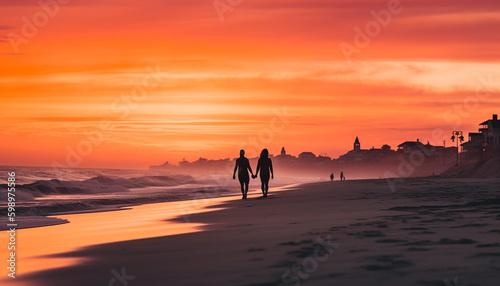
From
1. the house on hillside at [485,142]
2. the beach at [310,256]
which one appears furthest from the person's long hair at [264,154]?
the house on hillside at [485,142]

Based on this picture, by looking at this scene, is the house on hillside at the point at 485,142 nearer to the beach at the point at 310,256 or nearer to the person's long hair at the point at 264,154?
the person's long hair at the point at 264,154

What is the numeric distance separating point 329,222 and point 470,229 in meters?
3.39

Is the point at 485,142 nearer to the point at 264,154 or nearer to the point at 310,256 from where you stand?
the point at 264,154

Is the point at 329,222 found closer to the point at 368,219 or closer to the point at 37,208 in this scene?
the point at 368,219

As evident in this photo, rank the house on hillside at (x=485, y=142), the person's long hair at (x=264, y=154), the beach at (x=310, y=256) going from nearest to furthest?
the beach at (x=310, y=256) < the person's long hair at (x=264, y=154) < the house on hillside at (x=485, y=142)

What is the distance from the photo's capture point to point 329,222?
37.8 feet

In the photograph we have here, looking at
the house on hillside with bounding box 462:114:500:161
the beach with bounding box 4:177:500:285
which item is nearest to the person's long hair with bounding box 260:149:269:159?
the beach with bounding box 4:177:500:285

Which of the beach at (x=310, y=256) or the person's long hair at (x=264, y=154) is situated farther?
the person's long hair at (x=264, y=154)

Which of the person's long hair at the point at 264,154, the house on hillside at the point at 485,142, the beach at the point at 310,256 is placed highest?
the house on hillside at the point at 485,142

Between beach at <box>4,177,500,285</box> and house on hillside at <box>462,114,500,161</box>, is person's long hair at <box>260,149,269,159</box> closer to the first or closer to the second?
beach at <box>4,177,500,285</box>

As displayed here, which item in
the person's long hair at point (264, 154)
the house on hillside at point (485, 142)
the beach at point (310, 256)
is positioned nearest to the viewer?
the beach at point (310, 256)

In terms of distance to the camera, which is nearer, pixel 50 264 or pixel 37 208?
pixel 50 264

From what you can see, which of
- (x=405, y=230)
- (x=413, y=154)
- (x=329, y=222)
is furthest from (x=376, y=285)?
(x=413, y=154)

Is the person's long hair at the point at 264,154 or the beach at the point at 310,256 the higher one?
the person's long hair at the point at 264,154
